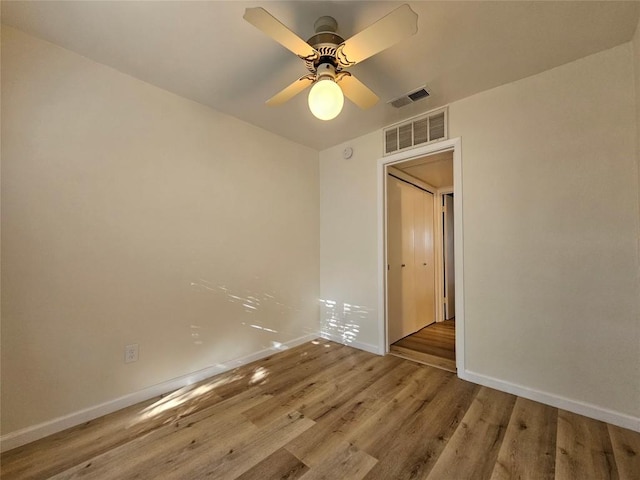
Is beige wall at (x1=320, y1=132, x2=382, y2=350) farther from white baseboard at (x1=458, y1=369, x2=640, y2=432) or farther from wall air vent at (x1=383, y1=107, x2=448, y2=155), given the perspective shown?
white baseboard at (x1=458, y1=369, x2=640, y2=432)

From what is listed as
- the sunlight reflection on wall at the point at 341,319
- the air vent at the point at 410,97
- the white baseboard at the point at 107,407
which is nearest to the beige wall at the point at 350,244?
the sunlight reflection on wall at the point at 341,319

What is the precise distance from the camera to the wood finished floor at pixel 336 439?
4.48ft

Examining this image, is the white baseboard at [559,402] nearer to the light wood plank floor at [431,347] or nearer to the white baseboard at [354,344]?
the light wood plank floor at [431,347]

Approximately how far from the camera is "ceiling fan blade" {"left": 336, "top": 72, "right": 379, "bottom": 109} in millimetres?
1641

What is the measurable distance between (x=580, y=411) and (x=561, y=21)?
247 cm

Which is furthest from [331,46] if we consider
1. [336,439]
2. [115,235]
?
[336,439]

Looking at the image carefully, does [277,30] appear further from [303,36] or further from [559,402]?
[559,402]

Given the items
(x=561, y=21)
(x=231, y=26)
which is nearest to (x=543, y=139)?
(x=561, y=21)

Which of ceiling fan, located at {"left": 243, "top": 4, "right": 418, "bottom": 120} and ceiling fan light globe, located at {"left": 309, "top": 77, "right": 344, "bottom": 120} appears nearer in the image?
ceiling fan, located at {"left": 243, "top": 4, "right": 418, "bottom": 120}

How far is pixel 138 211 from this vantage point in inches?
79.3

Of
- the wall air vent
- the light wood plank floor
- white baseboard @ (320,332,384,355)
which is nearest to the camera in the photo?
the wall air vent

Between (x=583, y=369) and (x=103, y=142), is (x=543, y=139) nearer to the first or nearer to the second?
(x=583, y=369)

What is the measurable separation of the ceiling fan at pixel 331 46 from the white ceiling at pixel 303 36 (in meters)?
0.18

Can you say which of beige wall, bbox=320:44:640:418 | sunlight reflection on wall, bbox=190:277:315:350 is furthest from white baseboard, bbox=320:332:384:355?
Result: beige wall, bbox=320:44:640:418
